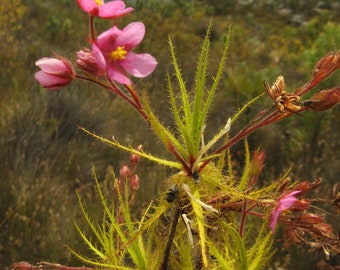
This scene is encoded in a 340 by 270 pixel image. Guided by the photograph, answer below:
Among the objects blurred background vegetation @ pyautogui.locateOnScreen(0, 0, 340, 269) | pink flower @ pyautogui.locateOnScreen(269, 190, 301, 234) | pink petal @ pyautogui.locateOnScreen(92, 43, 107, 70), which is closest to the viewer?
pink petal @ pyautogui.locateOnScreen(92, 43, 107, 70)

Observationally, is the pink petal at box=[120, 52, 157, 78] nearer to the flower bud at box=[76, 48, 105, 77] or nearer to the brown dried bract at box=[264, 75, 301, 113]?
the flower bud at box=[76, 48, 105, 77]

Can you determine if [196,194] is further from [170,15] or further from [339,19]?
[339,19]

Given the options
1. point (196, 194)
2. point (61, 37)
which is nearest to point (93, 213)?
point (196, 194)

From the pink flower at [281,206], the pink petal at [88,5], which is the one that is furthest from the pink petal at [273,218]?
the pink petal at [88,5]

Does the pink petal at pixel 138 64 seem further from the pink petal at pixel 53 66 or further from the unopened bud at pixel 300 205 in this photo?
the unopened bud at pixel 300 205

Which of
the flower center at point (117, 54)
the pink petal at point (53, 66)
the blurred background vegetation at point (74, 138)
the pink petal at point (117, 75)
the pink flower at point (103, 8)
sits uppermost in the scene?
the pink flower at point (103, 8)

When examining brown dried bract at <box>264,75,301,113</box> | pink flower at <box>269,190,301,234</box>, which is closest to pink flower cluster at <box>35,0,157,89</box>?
brown dried bract at <box>264,75,301,113</box>
